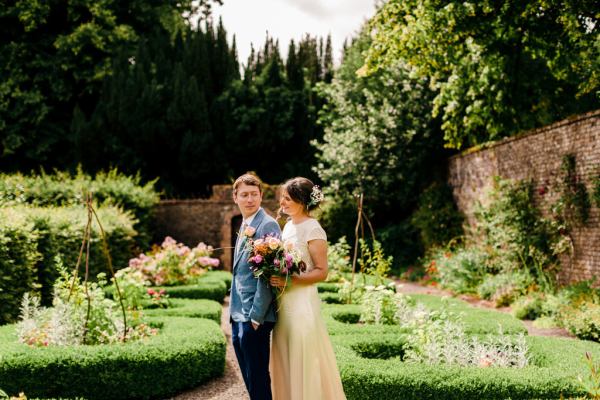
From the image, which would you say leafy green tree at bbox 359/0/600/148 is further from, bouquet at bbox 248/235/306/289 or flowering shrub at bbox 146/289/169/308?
bouquet at bbox 248/235/306/289

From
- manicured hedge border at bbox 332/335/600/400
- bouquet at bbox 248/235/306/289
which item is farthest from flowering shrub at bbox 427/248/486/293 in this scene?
bouquet at bbox 248/235/306/289

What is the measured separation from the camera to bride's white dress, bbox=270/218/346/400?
3924mm

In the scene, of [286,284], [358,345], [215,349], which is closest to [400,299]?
[358,345]

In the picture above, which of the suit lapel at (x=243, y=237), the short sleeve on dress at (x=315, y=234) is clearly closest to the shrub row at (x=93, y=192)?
the suit lapel at (x=243, y=237)

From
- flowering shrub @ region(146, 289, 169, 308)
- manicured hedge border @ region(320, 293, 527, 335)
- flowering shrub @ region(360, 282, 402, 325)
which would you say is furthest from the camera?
flowering shrub @ region(146, 289, 169, 308)

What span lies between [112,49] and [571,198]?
698 inches

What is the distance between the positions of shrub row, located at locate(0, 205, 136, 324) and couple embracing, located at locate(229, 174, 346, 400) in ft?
13.6

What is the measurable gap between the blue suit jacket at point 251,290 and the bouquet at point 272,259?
11 cm

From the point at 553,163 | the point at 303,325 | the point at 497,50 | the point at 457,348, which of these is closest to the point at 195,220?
the point at 497,50

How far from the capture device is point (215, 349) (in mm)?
6027

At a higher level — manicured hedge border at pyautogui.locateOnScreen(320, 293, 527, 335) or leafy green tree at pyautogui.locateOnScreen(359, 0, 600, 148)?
leafy green tree at pyautogui.locateOnScreen(359, 0, 600, 148)

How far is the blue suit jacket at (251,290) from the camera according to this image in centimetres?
385

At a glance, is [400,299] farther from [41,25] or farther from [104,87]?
[41,25]

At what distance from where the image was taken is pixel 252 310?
383cm
